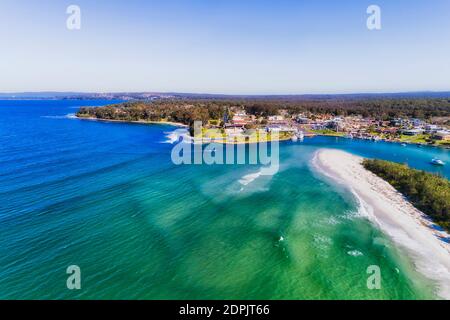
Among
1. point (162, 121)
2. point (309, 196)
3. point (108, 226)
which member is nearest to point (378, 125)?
point (309, 196)

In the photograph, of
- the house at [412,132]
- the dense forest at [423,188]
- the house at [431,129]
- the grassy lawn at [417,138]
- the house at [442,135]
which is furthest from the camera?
the house at [412,132]

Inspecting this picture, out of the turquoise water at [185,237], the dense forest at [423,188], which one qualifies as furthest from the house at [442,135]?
the turquoise water at [185,237]

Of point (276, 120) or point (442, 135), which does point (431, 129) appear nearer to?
point (442, 135)

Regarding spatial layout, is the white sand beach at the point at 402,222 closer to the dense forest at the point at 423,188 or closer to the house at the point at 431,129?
the dense forest at the point at 423,188
